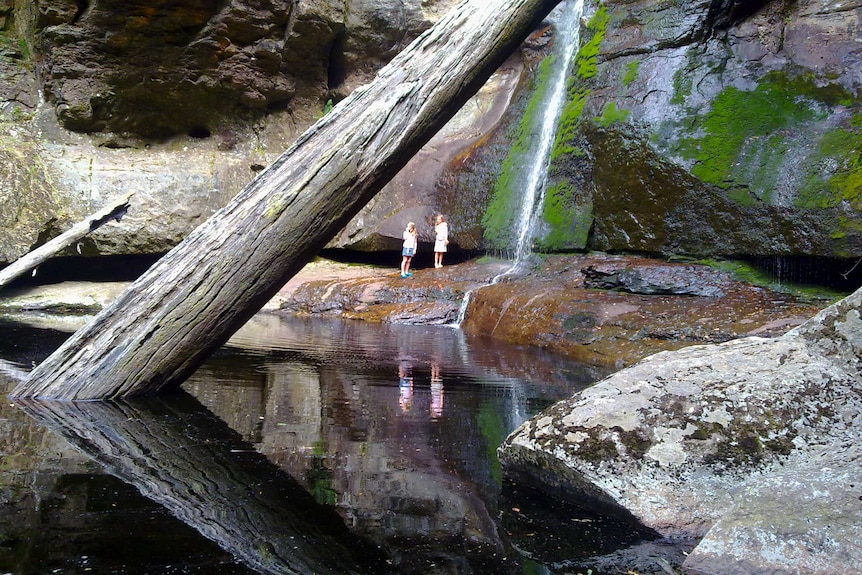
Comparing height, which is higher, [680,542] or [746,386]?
[746,386]

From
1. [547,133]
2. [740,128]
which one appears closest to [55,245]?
[740,128]

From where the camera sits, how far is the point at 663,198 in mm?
10148

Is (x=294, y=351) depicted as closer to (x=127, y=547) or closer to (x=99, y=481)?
(x=99, y=481)

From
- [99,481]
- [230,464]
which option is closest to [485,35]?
[230,464]

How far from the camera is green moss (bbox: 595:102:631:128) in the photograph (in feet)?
36.0

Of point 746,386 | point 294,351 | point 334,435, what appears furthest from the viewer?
point 294,351

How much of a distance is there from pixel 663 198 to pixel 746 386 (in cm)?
784

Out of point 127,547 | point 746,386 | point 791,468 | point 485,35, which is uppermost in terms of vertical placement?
point 485,35

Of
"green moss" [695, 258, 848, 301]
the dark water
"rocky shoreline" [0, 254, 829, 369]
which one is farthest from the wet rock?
the dark water

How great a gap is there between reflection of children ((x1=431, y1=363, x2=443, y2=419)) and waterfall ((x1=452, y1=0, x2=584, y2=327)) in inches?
214

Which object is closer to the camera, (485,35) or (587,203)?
(485,35)

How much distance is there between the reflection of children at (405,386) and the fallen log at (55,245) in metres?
3.59

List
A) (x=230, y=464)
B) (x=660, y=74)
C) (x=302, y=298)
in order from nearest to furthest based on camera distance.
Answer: (x=230, y=464) → (x=660, y=74) → (x=302, y=298)

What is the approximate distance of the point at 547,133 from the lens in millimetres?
14109
